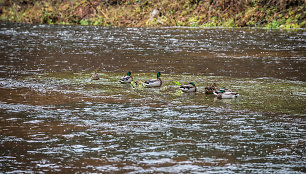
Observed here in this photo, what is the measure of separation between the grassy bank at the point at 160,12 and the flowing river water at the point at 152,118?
24855 millimetres

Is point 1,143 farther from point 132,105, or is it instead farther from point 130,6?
point 130,6

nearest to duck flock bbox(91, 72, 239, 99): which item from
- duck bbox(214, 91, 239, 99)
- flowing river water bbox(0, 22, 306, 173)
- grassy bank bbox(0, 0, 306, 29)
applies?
duck bbox(214, 91, 239, 99)

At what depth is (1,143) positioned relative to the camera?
10938mm

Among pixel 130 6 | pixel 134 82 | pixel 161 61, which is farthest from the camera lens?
pixel 130 6

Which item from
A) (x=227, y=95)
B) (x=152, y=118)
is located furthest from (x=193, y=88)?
(x=152, y=118)

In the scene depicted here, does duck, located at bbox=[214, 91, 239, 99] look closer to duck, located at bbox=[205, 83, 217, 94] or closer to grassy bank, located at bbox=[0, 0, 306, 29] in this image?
duck, located at bbox=[205, 83, 217, 94]

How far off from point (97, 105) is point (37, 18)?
5782 centimetres

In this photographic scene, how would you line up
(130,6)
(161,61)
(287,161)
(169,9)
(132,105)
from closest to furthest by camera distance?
(287,161), (132,105), (161,61), (169,9), (130,6)

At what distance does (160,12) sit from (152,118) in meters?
50.0

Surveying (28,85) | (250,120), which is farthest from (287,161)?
(28,85)

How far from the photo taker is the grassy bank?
5177 centimetres

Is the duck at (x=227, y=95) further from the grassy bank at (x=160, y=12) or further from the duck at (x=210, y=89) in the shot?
the grassy bank at (x=160, y=12)

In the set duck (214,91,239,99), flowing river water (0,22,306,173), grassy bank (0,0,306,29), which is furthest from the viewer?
grassy bank (0,0,306,29)

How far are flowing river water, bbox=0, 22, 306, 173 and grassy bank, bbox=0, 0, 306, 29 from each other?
2486 cm
